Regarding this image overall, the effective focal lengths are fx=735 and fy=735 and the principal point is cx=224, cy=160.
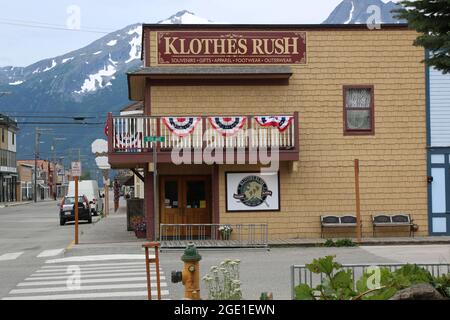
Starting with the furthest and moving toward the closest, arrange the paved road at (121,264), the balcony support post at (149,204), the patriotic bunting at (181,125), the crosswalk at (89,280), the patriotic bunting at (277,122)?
the balcony support post at (149,204), the patriotic bunting at (277,122), the patriotic bunting at (181,125), the paved road at (121,264), the crosswalk at (89,280)

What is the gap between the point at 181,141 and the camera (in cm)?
2402

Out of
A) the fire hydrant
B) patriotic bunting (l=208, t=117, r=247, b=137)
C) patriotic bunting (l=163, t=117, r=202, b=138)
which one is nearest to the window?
patriotic bunting (l=208, t=117, r=247, b=137)

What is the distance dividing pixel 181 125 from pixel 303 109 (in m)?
4.29

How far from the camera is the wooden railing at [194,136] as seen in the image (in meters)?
23.8

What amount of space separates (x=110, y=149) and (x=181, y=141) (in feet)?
7.58

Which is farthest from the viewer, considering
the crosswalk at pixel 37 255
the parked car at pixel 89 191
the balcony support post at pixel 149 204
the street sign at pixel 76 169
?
the parked car at pixel 89 191

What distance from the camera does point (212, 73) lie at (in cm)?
2428

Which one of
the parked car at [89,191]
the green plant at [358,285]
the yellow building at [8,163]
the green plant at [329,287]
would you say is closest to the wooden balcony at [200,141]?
the green plant at [358,285]

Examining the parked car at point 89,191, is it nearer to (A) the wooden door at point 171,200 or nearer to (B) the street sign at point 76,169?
(B) the street sign at point 76,169

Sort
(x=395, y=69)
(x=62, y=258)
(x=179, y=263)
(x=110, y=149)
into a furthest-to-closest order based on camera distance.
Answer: (x=395, y=69) < (x=110, y=149) < (x=62, y=258) < (x=179, y=263)

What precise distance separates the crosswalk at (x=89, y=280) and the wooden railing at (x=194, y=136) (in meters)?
4.92
